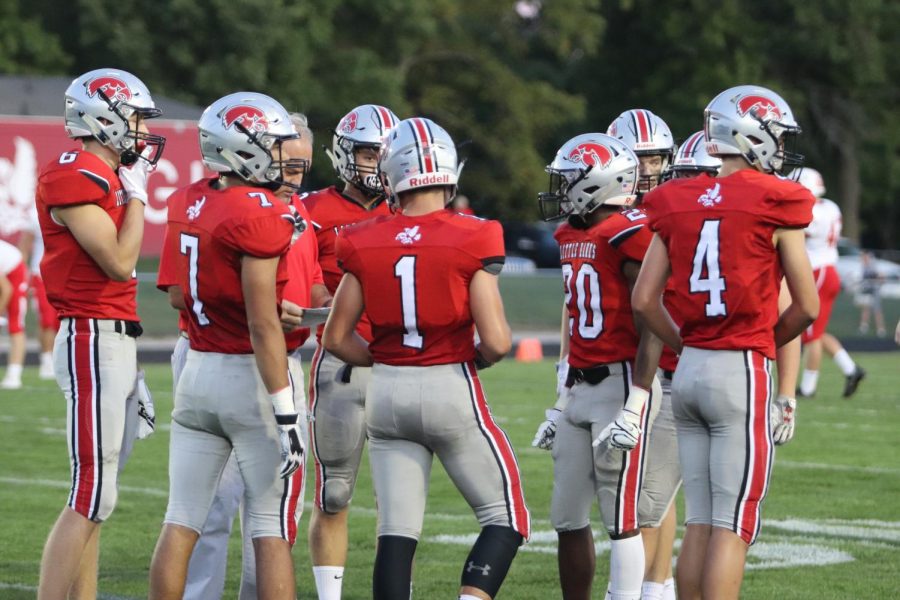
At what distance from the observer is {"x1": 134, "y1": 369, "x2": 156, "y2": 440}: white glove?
572 centimetres

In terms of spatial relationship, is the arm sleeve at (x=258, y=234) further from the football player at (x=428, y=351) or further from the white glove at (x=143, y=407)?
the white glove at (x=143, y=407)

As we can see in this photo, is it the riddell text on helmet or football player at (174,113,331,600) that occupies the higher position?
the riddell text on helmet

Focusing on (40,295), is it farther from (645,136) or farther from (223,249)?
(223,249)

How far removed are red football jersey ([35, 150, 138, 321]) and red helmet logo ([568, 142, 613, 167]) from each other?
1587mm

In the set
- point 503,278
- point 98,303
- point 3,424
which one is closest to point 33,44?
point 503,278

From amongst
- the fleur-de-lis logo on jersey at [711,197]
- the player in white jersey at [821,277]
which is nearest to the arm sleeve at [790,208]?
the fleur-de-lis logo on jersey at [711,197]

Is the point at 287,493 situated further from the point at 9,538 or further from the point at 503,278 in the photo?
the point at 503,278

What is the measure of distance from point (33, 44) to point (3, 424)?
21686mm

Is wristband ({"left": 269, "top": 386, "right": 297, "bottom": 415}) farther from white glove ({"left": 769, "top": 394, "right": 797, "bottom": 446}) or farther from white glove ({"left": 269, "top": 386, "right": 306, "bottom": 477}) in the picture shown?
white glove ({"left": 769, "top": 394, "right": 797, "bottom": 446})

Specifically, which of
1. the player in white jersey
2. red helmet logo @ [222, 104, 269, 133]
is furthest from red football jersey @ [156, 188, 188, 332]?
the player in white jersey

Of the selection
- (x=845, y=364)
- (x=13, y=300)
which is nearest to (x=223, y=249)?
(x=13, y=300)

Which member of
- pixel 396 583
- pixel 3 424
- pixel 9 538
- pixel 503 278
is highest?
pixel 396 583

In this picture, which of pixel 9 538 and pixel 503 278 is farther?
pixel 503 278

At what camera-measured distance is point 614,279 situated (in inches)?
220
